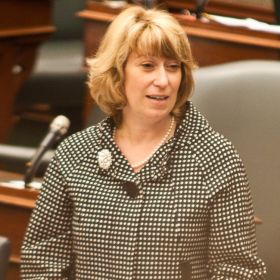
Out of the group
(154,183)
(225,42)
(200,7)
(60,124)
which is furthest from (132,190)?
Answer: (200,7)

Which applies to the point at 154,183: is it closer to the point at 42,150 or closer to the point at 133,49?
the point at 133,49

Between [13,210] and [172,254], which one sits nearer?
[172,254]

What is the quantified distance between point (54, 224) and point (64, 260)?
78 millimetres

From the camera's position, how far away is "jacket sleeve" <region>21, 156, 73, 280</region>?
2117mm

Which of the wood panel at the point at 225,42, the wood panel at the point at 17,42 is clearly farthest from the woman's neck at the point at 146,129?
the wood panel at the point at 17,42

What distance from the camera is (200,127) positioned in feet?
6.84

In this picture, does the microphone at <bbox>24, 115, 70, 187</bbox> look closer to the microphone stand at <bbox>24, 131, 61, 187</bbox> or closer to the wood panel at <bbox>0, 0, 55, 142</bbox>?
the microphone stand at <bbox>24, 131, 61, 187</bbox>

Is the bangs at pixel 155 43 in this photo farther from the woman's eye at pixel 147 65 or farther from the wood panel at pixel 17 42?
the wood panel at pixel 17 42

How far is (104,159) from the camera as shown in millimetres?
2076

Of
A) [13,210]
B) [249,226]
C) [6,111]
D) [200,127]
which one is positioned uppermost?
[200,127]

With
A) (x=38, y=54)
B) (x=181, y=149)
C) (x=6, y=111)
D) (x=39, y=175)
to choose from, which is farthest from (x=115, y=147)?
(x=38, y=54)

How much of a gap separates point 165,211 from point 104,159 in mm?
167

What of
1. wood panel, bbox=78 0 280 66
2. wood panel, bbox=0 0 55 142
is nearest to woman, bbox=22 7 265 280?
wood panel, bbox=78 0 280 66

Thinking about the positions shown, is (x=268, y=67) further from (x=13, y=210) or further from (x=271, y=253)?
(x=13, y=210)
